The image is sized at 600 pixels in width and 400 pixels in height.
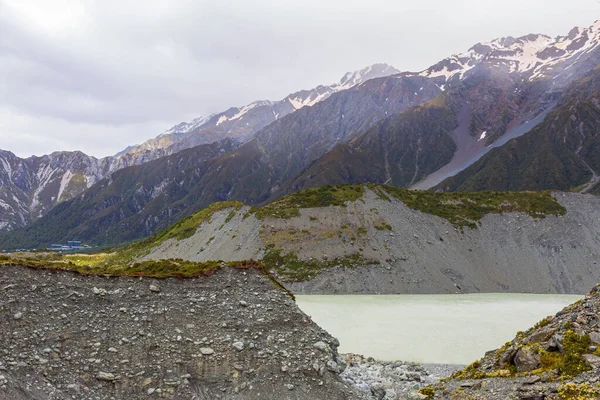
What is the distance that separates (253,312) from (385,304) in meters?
39.4

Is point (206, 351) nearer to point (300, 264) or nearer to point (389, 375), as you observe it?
point (389, 375)

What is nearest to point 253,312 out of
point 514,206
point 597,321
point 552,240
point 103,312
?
point 103,312

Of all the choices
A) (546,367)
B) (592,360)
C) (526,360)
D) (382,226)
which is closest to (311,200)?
(382,226)

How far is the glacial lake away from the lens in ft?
113

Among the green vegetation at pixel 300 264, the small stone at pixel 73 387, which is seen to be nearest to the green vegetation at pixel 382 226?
the green vegetation at pixel 300 264

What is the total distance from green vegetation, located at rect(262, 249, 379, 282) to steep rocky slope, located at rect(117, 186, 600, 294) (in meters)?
0.18

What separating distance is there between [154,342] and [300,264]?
5452 centimetres

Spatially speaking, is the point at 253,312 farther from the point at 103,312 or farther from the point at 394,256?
the point at 394,256

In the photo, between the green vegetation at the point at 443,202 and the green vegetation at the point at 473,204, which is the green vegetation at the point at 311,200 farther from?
the green vegetation at the point at 473,204

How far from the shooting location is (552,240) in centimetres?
7631

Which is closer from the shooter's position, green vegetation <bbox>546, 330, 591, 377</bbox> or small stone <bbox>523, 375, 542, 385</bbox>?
green vegetation <bbox>546, 330, 591, 377</bbox>

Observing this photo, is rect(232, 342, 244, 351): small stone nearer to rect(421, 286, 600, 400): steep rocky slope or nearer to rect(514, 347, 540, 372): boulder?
rect(421, 286, 600, 400): steep rocky slope

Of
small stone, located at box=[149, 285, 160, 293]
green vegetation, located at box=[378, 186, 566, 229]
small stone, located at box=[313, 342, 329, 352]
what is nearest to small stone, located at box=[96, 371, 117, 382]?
small stone, located at box=[149, 285, 160, 293]

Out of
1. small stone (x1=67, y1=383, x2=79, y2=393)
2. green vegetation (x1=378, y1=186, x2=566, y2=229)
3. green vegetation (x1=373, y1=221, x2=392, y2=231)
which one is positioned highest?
green vegetation (x1=378, y1=186, x2=566, y2=229)
